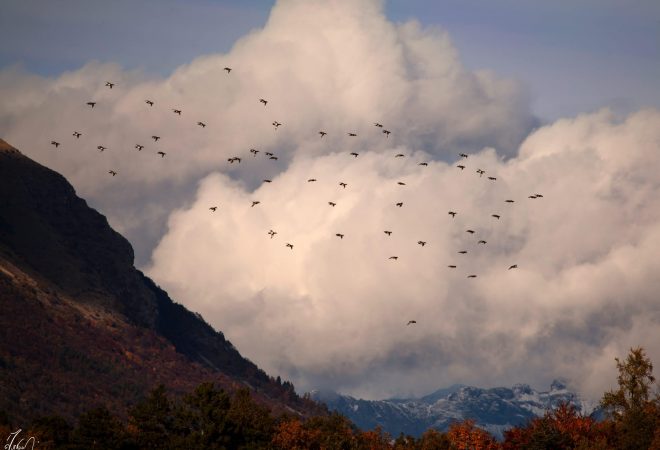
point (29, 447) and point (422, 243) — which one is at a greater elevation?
point (422, 243)

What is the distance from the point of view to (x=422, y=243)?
198625mm

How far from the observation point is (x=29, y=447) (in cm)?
19388

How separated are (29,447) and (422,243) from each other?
7943cm
